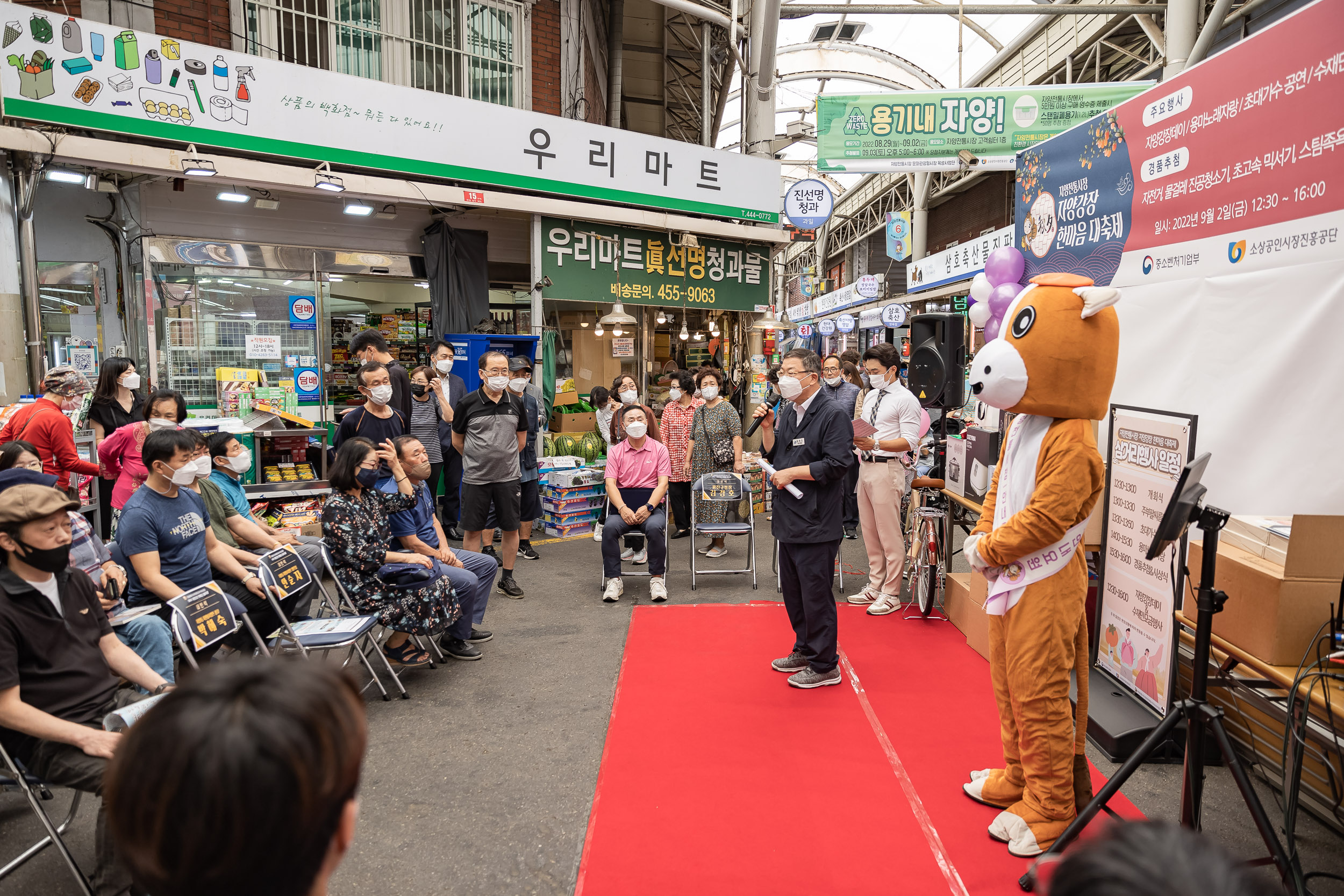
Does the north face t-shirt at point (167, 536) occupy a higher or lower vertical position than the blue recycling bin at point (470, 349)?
lower

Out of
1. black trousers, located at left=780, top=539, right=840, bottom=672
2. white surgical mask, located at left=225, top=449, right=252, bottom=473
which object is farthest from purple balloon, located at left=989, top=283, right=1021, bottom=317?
white surgical mask, located at left=225, top=449, right=252, bottom=473

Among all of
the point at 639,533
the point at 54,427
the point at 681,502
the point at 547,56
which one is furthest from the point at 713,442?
the point at 547,56

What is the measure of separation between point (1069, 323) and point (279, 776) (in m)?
2.80

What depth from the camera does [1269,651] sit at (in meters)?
2.86

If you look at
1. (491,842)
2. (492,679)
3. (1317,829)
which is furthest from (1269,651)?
(492,679)

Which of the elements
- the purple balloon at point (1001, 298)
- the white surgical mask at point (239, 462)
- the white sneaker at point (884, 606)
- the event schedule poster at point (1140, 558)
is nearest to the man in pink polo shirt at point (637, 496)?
the white sneaker at point (884, 606)

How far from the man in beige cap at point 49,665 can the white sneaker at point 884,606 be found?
4.53m

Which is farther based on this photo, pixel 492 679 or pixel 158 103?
pixel 158 103

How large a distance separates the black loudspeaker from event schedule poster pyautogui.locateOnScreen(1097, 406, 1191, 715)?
186cm

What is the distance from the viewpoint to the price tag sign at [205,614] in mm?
3225

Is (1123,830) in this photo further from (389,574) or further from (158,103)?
(158,103)

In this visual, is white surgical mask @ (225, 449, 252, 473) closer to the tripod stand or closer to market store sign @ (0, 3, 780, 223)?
market store sign @ (0, 3, 780, 223)

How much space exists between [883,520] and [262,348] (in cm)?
663

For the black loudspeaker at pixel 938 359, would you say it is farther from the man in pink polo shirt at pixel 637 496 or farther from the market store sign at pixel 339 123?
the market store sign at pixel 339 123
